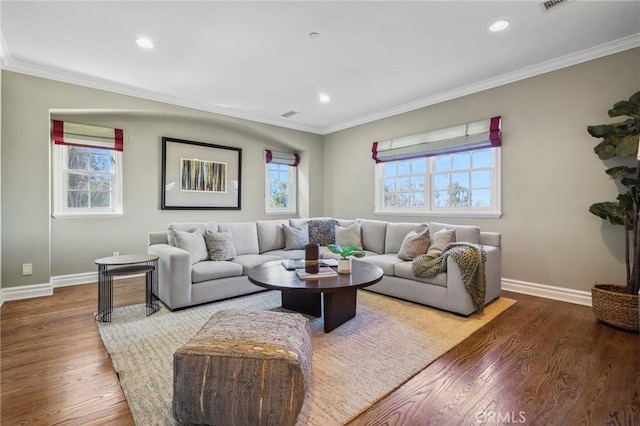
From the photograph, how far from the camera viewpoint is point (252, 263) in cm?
360

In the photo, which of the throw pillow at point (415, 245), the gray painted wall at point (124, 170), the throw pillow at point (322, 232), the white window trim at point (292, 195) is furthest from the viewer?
the white window trim at point (292, 195)

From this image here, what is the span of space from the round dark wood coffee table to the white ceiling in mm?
2250

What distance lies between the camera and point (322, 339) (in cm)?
242

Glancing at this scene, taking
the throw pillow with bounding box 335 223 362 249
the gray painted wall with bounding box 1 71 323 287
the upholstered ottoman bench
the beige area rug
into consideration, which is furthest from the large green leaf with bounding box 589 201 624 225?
the gray painted wall with bounding box 1 71 323 287

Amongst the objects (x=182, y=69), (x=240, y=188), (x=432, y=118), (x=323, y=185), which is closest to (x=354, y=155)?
(x=323, y=185)

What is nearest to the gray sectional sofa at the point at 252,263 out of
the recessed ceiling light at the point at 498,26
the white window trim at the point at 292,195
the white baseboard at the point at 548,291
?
the white baseboard at the point at 548,291

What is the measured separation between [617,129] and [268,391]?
149 inches

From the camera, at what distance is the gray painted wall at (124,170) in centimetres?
348

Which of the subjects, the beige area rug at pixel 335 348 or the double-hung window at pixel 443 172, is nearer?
the beige area rug at pixel 335 348

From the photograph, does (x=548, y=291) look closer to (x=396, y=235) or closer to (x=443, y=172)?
(x=396, y=235)

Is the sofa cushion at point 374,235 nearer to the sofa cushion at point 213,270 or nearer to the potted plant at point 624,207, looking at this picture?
the sofa cushion at point 213,270

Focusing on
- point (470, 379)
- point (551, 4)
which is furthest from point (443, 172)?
point (470, 379)

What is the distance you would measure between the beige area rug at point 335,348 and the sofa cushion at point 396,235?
969 mm

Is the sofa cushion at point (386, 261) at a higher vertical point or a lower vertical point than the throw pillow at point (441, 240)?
lower
